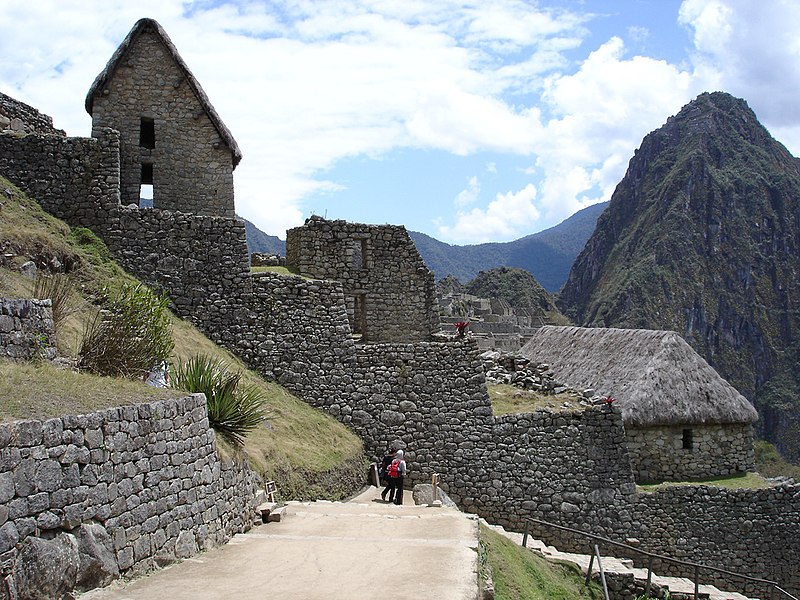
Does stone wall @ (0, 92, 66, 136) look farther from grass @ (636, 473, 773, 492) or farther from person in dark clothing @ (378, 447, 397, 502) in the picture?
grass @ (636, 473, 773, 492)

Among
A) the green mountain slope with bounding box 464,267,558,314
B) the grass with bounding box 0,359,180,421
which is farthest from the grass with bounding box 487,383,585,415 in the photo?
the green mountain slope with bounding box 464,267,558,314

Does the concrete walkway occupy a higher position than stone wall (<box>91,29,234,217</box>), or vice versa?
stone wall (<box>91,29,234,217</box>)

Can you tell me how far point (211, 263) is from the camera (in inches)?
604

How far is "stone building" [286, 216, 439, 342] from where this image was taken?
17.9 meters

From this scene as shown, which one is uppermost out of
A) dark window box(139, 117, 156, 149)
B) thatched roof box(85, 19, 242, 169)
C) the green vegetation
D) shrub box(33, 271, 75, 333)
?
thatched roof box(85, 19, 242, 169)

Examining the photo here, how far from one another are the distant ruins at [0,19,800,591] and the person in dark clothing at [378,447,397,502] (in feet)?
1.54

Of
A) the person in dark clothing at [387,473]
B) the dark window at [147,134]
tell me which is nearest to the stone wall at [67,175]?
the dark window at [147,134]

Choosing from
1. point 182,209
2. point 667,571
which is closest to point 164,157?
point 182,209

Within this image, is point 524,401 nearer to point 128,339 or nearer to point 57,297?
point 128,339

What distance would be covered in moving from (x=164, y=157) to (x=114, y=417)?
10866mm

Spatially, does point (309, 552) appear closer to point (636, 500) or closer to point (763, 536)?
point (636, 500)

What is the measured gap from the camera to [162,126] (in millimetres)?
17047

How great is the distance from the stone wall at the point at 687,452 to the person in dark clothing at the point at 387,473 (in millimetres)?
7362

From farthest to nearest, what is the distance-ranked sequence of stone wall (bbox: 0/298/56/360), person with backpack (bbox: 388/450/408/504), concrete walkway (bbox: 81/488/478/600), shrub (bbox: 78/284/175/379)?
person with backpack (bbox: 388/450/408/504)
shrub (bbox: 78/284/175/379)
stone wall (bbox: 0/298/56/360)
concrete walkway (bbox: 81/488/478/600)
